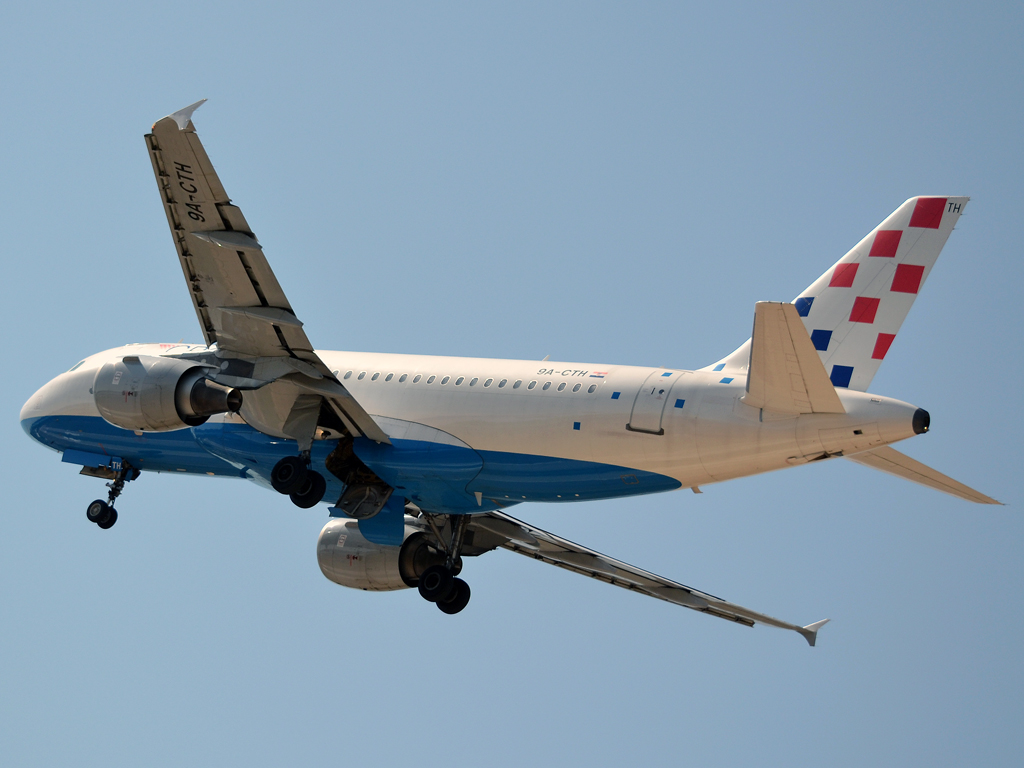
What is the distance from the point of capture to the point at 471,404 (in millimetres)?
24188

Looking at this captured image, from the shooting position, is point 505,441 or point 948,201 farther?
point 505,441

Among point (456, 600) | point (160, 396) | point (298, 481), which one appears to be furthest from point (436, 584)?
point (160, 396)

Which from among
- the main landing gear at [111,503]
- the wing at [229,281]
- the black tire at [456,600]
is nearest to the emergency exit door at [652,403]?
the wing at [229,281]

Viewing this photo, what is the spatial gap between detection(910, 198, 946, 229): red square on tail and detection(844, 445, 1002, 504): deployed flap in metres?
3.93

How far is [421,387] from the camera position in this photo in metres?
25.0

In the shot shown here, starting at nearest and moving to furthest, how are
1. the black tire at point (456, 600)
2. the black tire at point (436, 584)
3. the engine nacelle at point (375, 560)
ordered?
the black tire at point (436, 584) → the black tire at point (456, 600) → the engine nacelle at point (375, 560)

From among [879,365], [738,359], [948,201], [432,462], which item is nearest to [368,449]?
[432,462]

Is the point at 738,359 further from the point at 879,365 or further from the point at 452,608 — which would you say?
the point at 452,608

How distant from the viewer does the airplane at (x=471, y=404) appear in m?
20.4

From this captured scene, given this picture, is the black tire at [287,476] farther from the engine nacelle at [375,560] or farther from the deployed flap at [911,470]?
the deployed flap at [911,470]

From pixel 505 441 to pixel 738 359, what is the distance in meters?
4.47

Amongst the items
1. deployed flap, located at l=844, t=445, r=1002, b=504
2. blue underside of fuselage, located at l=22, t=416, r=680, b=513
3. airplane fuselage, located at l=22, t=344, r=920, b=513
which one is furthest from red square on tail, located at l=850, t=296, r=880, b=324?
blue underside of fuselage, located at l=22, t=416, r=680, b=513

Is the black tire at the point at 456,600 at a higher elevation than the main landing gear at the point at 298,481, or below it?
below

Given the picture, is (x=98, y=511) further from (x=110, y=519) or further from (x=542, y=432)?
(x=542, y=432)
